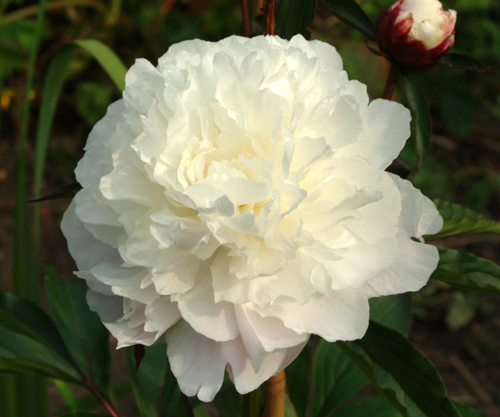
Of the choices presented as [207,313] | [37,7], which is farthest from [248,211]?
[37,7]

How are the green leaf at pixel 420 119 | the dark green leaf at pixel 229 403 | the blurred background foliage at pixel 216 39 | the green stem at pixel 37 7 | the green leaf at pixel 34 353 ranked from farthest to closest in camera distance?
the green stem at pixel 37 7 → the blurred background foliage at pixel 216 39 → the dark green leaf at pixel 229 403 → the green leaf at pixel 34 353 → the green leaf at pixel 420 119

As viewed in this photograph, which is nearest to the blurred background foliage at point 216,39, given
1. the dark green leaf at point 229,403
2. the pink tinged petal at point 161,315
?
the dark green leaf at point 229,403

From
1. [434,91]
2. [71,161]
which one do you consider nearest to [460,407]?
[434,91]

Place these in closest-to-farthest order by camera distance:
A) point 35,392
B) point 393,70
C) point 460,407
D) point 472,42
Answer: point 393,70
point 460,407
point 35,392
point 472,42

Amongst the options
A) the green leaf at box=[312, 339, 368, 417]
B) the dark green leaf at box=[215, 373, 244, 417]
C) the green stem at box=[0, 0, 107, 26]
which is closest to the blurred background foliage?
the green stem at box=[0, 0, 107, 26]

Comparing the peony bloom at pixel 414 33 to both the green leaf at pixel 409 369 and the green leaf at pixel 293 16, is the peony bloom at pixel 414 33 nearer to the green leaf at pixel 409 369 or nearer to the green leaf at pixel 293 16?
the green leaf at pixel 293 16

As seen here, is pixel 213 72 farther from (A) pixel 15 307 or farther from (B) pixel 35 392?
(B) pixel 35 392
